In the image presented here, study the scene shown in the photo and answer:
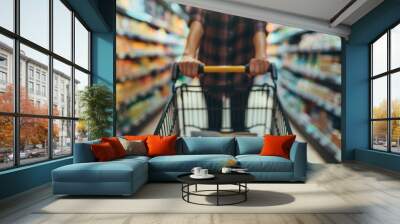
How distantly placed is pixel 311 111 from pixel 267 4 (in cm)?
232

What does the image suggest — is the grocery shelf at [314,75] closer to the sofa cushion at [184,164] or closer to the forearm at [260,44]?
the forearm at [260,44]

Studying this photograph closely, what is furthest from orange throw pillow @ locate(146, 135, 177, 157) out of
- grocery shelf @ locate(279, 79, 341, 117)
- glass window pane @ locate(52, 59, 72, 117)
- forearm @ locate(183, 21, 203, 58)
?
grocery shelf @ locate(279, 79, 341, 117)

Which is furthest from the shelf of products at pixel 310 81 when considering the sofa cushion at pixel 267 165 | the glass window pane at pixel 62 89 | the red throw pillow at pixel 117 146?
the glass window pane at pixel 62 89

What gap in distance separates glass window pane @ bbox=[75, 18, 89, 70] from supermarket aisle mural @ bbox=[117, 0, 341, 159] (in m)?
0.61

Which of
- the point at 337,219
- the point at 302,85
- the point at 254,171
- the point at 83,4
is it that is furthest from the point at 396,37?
the point at 83,4

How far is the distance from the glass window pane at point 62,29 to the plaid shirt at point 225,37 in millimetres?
2595

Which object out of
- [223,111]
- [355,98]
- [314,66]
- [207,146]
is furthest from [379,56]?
[207,146]

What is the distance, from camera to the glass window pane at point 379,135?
7.39 m

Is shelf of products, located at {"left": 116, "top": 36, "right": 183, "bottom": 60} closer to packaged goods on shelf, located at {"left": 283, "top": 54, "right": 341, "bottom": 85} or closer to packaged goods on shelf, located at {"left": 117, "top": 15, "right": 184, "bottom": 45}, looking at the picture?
packaged goods on shelf, located at {"left": 117, "top": 15, "right": 184, "bottom": 45}

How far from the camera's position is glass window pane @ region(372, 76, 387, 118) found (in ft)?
24.4

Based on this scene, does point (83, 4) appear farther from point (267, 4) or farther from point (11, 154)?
point (267, 4)

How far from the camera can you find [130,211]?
141 inches

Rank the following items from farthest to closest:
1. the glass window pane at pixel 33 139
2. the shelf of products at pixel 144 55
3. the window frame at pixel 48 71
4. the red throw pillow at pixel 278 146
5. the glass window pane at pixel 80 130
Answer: the shelf of products at pixel 144 55
the glass window pane at pixel 80 130
the red throw pillow at pixel 278 146
the glass window pane at pixel 33 139
the window frame at pixel 48 71

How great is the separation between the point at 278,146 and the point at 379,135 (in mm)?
3182
